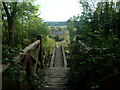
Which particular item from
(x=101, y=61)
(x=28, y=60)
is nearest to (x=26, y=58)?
(x=28, y=60)

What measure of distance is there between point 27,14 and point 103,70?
763cm

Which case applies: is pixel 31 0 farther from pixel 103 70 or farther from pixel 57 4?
pixel 103 70

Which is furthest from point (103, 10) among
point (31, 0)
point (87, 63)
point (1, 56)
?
point (31, 0)

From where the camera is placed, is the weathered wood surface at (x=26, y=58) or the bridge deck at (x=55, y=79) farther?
the bridge deck at (x=55, y=79)

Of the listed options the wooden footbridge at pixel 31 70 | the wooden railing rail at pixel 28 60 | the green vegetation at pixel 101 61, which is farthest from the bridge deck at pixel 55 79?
the green vegetation at pixel 101 61

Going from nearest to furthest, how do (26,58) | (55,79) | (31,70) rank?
(26,58) → (31,70) → (55,79)

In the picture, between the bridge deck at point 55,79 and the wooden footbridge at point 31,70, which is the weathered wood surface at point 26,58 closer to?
the wooden footbridge at point 31,70

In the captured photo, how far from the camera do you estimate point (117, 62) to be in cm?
113

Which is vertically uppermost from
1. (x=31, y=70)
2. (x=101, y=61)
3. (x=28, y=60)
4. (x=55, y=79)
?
(x=101, y=61)

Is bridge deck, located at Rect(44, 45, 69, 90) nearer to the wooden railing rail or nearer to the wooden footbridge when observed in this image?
the wooden footbridge

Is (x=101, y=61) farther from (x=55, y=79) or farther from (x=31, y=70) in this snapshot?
(x=55, y=79)

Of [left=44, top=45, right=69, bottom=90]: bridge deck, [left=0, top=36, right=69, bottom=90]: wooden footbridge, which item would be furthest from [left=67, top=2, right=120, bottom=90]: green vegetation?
[left=44, top=45, right=69, bottom=90]: bridge deck

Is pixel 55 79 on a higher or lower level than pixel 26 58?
lower

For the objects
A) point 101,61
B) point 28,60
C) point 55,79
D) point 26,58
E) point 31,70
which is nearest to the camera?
point 101,61
